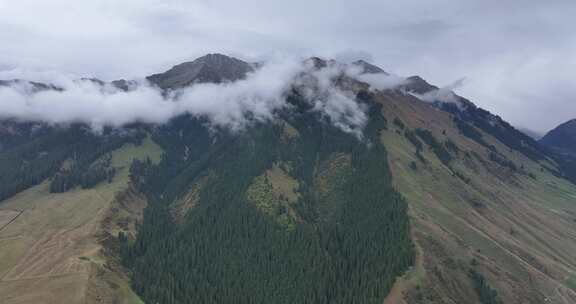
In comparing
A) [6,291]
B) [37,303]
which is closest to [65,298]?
[37,303]

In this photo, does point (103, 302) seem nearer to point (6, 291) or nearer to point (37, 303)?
point (37, 303)

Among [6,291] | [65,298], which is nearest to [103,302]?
[65,298]

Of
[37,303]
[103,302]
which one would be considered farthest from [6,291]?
[103,302]

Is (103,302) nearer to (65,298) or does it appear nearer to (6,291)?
(65,298)
